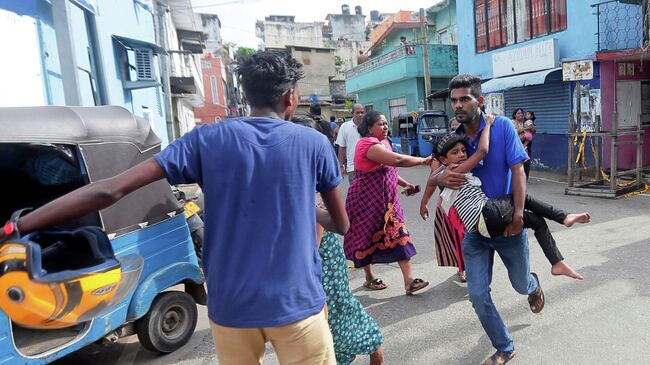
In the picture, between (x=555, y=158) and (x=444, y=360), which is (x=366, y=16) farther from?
(x=444, y=360)

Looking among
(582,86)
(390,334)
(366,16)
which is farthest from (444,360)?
(366,16)

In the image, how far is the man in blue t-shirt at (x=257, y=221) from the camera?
1.55 m

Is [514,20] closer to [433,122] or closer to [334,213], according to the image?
[433,122]

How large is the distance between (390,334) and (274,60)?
8.09ft

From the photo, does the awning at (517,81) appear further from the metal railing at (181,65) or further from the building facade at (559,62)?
the metal railing at (181,65)

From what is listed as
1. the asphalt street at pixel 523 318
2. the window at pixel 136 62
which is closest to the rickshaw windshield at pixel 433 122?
the window at pixel 136 62

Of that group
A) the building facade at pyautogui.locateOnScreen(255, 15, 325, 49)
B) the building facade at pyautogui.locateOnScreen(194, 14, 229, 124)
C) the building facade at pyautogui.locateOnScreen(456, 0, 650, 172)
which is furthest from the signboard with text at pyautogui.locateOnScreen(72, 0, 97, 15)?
the building facade at pyautogui.locateOnScreen(255, 15, 325, 49)

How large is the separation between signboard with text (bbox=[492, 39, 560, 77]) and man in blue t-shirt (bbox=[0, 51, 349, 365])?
458 inches

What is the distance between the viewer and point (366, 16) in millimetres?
51125

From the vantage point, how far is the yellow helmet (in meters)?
1.28

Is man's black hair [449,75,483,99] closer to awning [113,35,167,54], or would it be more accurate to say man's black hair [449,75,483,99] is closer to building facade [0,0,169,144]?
building facade [0,0,169,144]

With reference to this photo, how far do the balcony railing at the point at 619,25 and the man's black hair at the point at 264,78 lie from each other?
10.6 meters

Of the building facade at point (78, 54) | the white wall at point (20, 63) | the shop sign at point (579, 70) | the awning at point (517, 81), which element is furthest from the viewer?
the awning at point (517, 81)

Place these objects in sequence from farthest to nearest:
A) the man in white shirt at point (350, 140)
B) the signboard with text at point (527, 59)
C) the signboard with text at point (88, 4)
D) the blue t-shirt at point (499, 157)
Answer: the signboard with text at point (527, 59) → the man in white shirt at point (350, 140) → the signboard with text at point (88, 4) → the blue t-shirt at point (499, 157)
